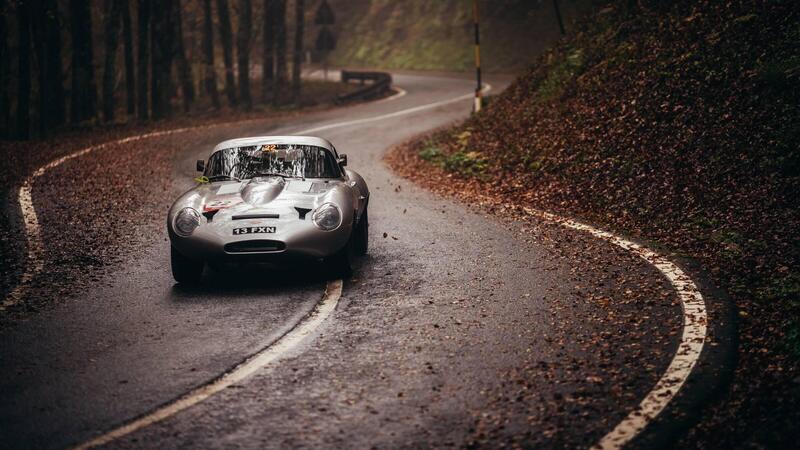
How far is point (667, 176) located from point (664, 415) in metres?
7.45

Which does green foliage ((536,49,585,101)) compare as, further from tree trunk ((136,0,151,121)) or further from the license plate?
tree trunk ((136,0,151,121))

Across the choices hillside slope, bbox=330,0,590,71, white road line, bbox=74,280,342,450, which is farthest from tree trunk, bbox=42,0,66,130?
hillside slope, bbox=330,0,590,71

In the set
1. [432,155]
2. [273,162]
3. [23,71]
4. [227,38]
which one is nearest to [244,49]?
[227,38]

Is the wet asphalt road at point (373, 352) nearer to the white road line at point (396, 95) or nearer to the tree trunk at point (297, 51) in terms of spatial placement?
the white road line at point (396, 95)

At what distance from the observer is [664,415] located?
5.27 metres

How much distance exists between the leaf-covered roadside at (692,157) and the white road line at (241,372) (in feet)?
10.3

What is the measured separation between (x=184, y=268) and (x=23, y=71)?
64.5 ft

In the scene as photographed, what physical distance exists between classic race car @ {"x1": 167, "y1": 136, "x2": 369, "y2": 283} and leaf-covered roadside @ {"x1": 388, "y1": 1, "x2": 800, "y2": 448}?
387 centimetres

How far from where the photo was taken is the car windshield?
387 inches

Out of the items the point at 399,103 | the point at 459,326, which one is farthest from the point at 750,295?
the point at 399,103

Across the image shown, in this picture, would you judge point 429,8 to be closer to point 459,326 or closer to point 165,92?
point 165,92

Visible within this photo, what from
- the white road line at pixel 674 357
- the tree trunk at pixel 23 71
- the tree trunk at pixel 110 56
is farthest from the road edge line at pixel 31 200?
the white road line at pixel 674 357

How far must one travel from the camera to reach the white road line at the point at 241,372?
5.18 meters

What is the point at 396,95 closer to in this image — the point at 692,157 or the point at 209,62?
the point at 209,62
